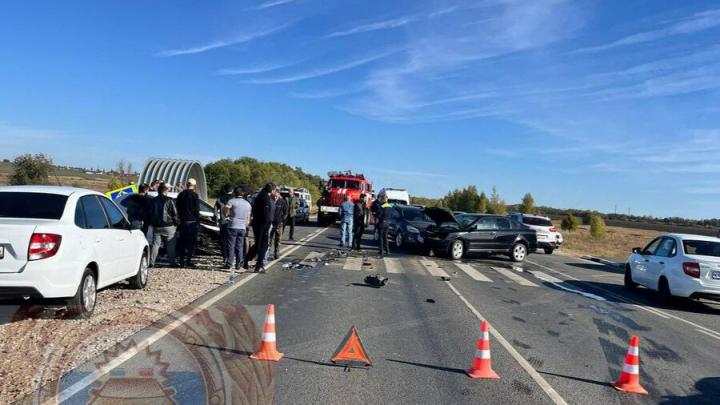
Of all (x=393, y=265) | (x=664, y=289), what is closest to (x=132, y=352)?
(x=393, y=265)

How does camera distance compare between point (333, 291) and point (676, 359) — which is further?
point (333, 291)

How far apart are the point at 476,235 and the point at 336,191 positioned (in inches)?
A: 539

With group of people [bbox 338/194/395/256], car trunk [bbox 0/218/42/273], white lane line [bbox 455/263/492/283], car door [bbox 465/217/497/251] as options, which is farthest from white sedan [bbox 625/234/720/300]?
car trunk [bbox 0/218/42/273]

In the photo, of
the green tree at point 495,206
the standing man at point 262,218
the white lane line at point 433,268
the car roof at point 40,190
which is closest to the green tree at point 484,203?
the green tree at point 495,206

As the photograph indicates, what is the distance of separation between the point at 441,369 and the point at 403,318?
2.60 metres

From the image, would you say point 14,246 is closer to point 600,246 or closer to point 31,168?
point 31,168

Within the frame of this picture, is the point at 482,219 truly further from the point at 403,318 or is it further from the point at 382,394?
the point at 382,394

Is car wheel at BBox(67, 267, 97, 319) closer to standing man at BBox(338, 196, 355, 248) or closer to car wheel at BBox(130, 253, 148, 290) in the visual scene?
car wheel at BBox(130, 253, 148, 290)

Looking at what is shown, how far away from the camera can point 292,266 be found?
13.9 m

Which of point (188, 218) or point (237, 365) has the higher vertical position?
point (188, 218)

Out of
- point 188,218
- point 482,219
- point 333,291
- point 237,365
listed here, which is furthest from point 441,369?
point 482,219

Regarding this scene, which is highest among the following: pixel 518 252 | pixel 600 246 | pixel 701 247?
pixel 701 247

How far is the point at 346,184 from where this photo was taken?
31625 mm

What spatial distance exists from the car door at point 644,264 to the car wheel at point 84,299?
11.6m
